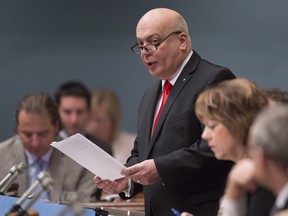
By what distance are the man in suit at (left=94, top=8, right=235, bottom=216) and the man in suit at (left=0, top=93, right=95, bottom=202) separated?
1.45 meters

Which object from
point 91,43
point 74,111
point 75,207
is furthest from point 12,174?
point 91,43

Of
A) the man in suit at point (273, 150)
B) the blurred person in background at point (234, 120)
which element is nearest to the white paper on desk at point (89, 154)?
the blurred person in background at point (234, 120)

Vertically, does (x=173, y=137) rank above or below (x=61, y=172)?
above

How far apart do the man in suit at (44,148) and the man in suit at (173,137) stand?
57.0 inches

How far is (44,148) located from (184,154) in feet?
6.67

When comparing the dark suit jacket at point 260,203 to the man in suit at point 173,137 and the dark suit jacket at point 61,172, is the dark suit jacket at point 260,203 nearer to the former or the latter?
the man in suit at point 173,137

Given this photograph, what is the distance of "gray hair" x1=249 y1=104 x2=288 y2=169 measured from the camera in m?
2.09

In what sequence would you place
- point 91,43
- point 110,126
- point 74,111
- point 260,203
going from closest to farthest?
point 260,203 < point 74,111 < point 110,126 < point 91,43

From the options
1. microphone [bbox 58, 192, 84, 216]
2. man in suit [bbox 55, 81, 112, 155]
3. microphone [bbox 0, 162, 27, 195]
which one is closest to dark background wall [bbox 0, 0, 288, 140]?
man in suit [bbox 55, 81, 112, 155]

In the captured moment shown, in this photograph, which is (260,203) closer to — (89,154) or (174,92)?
(89,154)

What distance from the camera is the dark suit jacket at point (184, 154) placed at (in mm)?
3547

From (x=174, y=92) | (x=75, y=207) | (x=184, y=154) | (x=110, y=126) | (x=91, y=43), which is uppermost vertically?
(x=91, y=43)

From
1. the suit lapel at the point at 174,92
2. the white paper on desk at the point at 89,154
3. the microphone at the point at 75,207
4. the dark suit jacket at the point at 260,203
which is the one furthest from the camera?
the suit lapel at the point at 174,92

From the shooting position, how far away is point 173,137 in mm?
3684
